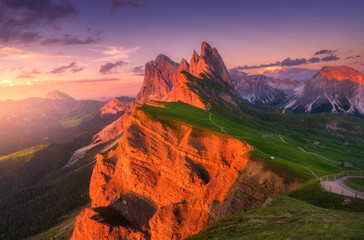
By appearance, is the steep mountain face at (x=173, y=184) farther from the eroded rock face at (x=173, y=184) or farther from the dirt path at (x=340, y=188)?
the dirt path at (x=340, y=188)

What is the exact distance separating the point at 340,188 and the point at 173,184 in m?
41.0

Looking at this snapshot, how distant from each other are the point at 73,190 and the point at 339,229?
22307cm

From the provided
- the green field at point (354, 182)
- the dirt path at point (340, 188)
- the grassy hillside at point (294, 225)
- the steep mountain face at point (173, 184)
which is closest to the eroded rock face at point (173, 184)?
the steep mountain face at point (173, 184)

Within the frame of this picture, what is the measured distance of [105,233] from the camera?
62719 millimetres

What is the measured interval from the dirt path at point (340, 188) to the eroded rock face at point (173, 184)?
276 inches

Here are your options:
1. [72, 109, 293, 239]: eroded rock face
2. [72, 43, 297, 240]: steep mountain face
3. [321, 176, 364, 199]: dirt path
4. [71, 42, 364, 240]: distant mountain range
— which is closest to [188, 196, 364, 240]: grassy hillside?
[321, 176, 364, 199]: dirt path

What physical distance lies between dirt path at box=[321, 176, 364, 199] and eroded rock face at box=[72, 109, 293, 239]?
701 centimetres

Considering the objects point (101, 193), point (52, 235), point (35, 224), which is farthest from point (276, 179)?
point (35, 224)

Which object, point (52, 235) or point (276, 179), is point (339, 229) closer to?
point (276, 179)

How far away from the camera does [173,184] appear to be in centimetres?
5978

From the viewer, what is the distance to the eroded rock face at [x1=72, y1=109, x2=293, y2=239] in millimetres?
43875

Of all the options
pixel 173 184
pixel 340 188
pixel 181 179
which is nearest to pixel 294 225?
pixel 340 188

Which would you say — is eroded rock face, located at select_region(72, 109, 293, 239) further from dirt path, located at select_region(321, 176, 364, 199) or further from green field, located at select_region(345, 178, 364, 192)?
green field, located at select_region(345, 178, 364, 192)

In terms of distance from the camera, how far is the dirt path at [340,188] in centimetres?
3128
